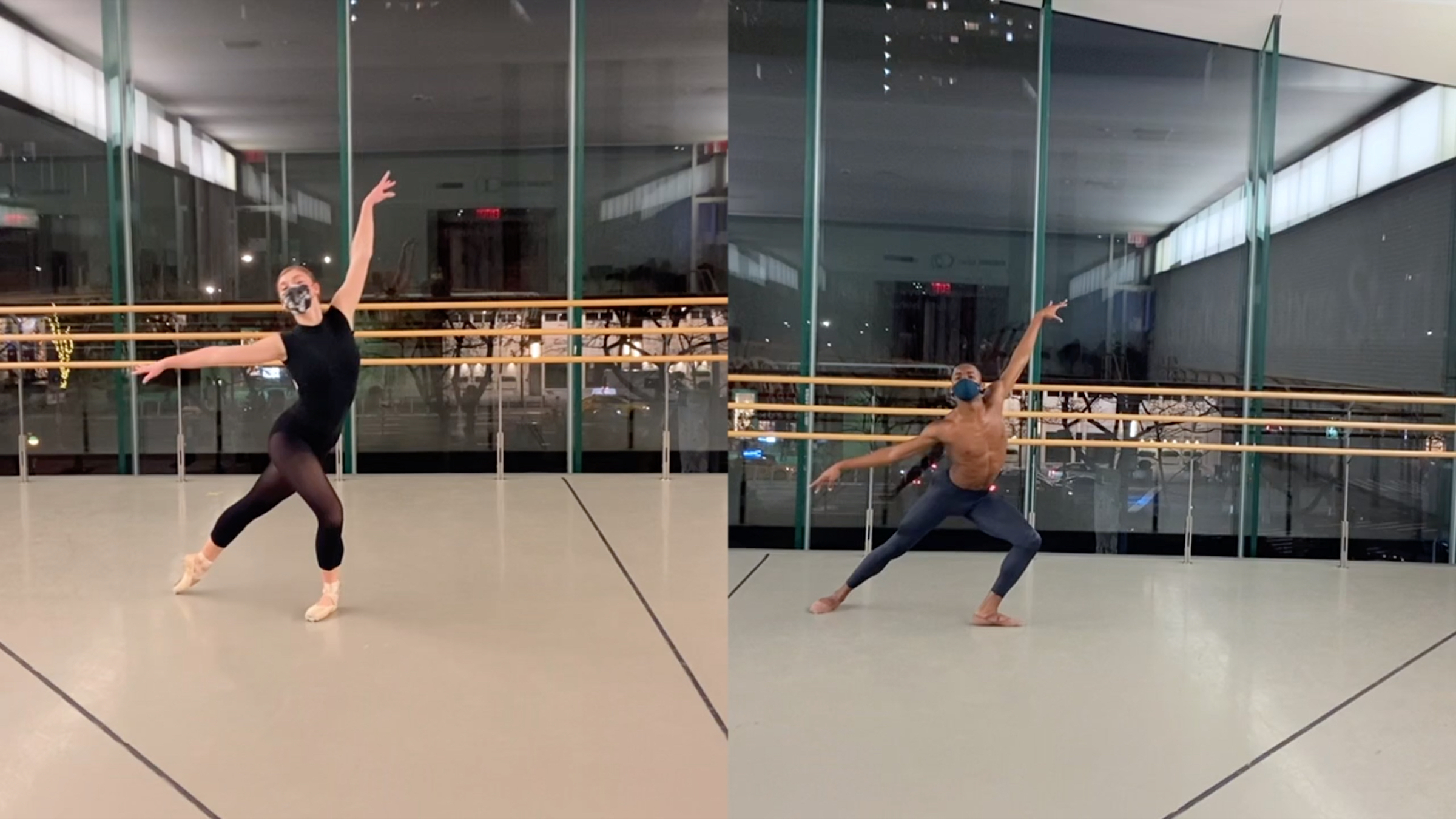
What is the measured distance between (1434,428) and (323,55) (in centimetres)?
570

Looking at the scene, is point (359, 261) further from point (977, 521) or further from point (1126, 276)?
point (1126, 276)

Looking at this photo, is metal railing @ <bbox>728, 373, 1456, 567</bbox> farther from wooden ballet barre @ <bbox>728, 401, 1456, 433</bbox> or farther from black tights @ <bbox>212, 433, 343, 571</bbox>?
black tights @ <bbox>212, 433, 343, 571</bbox>

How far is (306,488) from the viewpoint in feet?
8.81

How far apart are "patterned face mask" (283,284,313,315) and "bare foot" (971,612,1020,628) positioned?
7.10 feet

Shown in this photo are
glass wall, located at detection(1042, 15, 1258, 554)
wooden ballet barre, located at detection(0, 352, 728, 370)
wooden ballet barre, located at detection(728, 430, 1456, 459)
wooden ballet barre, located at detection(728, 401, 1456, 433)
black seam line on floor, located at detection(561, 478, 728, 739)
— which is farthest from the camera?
wooden ballet barre, located at detection(0, 352, 728, 370)

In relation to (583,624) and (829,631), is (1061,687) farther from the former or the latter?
(583,624)

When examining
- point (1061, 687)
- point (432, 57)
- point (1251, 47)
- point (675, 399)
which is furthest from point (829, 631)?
point (432, 57)

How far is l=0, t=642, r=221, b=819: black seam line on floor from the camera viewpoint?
65.4 inches

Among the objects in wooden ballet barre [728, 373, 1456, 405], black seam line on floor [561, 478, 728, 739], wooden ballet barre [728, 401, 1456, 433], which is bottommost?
black seam line on floor [561, 478, 728, 739]

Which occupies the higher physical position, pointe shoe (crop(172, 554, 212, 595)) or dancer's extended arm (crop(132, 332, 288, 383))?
dancer's extended arm (crop(132, 332, 288, 383))

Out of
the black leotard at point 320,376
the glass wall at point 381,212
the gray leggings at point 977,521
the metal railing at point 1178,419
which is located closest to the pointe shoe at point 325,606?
the black leotard at point 320,376

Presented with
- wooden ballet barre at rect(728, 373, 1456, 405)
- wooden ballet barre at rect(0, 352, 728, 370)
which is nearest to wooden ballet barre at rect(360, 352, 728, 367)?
wooden ballet barre at rect(0, 352, 728, 370)

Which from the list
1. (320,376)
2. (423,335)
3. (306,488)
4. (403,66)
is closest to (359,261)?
(320,376)

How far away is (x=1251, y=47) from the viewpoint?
4.77 metres
